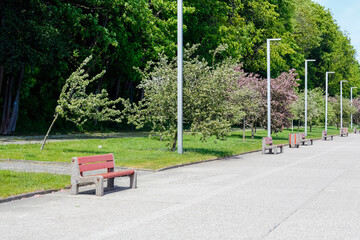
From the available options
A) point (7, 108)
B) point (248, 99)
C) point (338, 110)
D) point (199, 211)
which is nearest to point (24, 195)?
point (199, 211)

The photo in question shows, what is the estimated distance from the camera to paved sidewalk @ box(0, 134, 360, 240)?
686cm

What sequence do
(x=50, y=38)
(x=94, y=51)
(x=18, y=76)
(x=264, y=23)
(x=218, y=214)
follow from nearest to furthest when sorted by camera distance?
(x=218, y=214) < (x=50, y=38) < (x=18, y=76) < (x=94, y=51) < (x=264, y=23)

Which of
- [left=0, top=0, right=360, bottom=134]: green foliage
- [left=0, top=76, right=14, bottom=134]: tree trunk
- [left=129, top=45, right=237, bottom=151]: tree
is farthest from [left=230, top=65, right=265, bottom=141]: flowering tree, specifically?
[left=0, top=76, right=14, bottom=134]: tree trunk

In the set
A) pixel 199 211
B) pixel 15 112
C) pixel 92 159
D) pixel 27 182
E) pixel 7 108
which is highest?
pixel 7 108

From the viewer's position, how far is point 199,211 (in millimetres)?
8484

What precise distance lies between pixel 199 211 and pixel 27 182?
4.75 meters

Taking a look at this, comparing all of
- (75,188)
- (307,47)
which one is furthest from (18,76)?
(307,47)

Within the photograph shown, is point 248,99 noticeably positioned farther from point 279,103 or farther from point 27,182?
point 27,182

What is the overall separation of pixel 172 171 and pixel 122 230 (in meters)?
8.15

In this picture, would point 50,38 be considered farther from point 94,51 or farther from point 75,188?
point 75,188

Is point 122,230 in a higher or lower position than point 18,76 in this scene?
lower

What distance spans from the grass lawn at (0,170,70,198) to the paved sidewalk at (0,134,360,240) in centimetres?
48

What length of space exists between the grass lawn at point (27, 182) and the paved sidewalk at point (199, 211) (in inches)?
18.9

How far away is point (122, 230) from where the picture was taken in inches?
275
